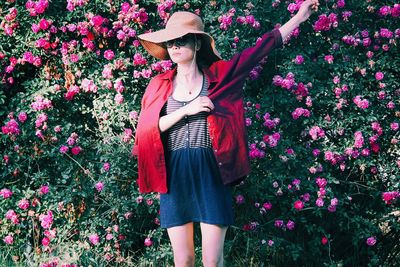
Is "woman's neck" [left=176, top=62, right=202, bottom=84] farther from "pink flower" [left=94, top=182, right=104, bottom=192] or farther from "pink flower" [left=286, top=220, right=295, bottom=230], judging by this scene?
"pink flower" [left=286, top=220, right=295, bottom=230]

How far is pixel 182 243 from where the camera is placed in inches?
119

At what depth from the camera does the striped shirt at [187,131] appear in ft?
9.93

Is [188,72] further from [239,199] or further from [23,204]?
[23,204]

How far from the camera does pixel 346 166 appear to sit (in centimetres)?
432

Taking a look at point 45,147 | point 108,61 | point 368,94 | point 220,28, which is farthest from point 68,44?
point 368,94

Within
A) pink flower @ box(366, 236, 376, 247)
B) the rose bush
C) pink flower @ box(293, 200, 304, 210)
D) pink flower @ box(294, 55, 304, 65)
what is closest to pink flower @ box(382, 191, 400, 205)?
→ the rose bush

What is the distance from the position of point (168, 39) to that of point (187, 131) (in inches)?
19.3

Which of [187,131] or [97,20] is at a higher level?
[97,20]

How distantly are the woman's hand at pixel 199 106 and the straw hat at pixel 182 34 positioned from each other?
0.36 m

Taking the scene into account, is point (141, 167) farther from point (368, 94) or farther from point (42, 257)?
point (368, 94)

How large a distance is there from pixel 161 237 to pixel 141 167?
1409 mm

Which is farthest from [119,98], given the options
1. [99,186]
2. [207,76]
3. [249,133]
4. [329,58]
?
[329,58]

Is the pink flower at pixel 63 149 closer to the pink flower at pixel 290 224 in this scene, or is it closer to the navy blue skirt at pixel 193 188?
the navy blue skirt at pixel 193 188

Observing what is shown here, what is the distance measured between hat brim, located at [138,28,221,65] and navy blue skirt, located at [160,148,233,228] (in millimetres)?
588
